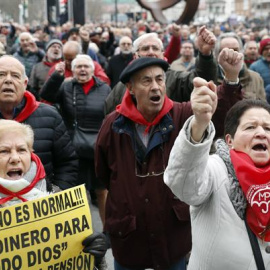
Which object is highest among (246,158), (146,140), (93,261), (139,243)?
(246,158)

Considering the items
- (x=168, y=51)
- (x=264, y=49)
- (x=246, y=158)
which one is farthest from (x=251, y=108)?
(x=264, y=49)

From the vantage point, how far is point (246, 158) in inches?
107

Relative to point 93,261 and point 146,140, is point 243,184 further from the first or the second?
point 146,140

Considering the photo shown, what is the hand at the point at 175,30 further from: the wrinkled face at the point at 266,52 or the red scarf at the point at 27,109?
the red scarf at the point at 27,109

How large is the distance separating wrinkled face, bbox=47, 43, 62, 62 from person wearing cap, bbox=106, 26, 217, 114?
356cm

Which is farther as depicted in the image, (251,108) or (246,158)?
(251,108)

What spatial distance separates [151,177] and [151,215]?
21cm

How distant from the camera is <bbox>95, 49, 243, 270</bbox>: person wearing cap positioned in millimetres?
3590

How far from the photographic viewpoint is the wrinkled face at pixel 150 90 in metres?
3.59

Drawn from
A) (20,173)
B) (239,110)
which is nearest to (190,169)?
(239,110)

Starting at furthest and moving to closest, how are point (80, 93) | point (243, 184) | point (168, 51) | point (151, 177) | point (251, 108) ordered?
point (168, 51), point (80, 93), point (151, 177), point (251, 108), point (243, 184)

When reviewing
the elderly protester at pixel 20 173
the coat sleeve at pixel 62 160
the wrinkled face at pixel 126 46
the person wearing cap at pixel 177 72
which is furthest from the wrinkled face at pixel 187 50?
the elderly protester at pixel 20 173

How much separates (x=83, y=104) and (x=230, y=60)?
2.99 metres

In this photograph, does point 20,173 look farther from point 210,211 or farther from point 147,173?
point 210,211
